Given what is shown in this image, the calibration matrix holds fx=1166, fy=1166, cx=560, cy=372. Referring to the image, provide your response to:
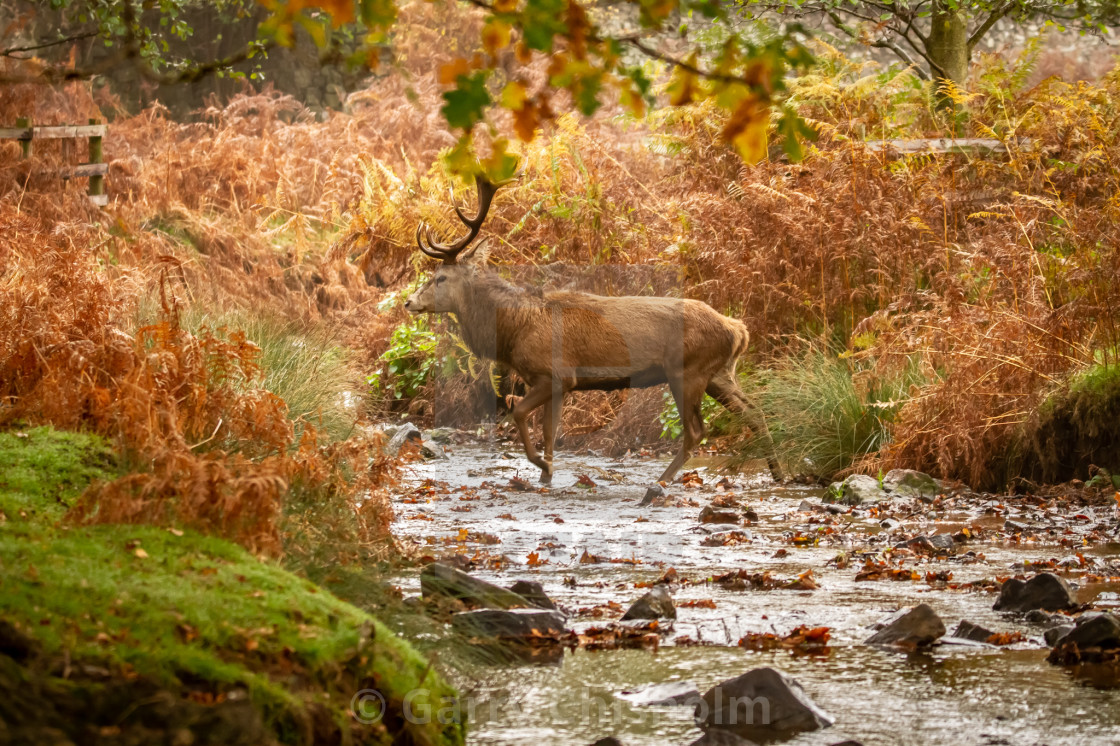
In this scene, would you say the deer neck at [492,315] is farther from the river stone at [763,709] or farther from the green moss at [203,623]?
the river stone at [763,709]

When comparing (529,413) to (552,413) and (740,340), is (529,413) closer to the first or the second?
(552,413)

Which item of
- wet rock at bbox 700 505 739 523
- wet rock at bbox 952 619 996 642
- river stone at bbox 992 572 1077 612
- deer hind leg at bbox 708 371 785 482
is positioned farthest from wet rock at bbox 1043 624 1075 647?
deer hind leg at bbox 708 371 785 482

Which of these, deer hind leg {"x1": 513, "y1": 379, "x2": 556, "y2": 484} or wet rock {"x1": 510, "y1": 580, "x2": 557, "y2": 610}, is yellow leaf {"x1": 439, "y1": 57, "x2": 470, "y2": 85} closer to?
wet rock {"x1": 510, "y1": 580, "x2": 557, "y2": 610}

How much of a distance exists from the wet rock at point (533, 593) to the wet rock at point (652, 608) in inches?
15.5

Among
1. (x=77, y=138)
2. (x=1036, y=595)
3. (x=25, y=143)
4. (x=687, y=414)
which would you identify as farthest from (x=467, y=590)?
(x=77, y=138)

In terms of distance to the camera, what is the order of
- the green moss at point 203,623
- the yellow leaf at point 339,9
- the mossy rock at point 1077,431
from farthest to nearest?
the mossy rock at point 1077,431, the green moss at point 203,623, the yellow leaf at point 339,9

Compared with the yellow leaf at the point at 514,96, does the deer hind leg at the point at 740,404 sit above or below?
below

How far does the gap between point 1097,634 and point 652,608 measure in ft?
6.58

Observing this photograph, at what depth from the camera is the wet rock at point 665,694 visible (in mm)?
4617

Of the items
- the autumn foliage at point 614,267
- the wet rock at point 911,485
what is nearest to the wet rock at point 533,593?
the autumn foliage at point 614,267

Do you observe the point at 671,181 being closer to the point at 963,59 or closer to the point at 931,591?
the point at 963,59

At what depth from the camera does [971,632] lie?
540cm

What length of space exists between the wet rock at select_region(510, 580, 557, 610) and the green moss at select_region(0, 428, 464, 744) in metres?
1.60

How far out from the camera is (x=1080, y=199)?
10.6m
